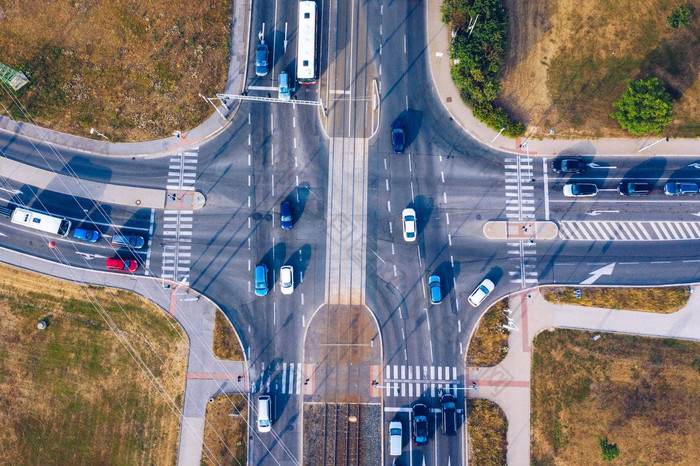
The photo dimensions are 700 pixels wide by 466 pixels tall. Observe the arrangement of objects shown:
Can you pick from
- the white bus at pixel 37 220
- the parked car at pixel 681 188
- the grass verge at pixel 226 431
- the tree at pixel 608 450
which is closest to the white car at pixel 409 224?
the grass verge at pixel 226 431

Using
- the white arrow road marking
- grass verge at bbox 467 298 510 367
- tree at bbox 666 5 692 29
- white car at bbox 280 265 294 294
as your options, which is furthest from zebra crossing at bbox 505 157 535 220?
white car at bbox 280 265 294 294

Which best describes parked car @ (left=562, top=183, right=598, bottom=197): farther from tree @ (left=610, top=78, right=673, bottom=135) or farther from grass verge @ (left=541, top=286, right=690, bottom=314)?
grass verge @ (left=541, top=286, right=690, bottom=314)

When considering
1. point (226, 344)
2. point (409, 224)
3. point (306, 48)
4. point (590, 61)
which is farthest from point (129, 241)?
point (590, 61)

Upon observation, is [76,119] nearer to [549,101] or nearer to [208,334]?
[208,334]

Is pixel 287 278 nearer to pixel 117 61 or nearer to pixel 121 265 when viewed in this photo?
pixel 121 265

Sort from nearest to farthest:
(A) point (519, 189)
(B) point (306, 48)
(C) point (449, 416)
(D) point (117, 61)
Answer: (C) point (449, 416) < (B) point (306, 48) < (A) point (519, 189) < (D) point (117, 61)

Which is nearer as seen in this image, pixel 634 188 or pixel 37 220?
pixel 37 220
